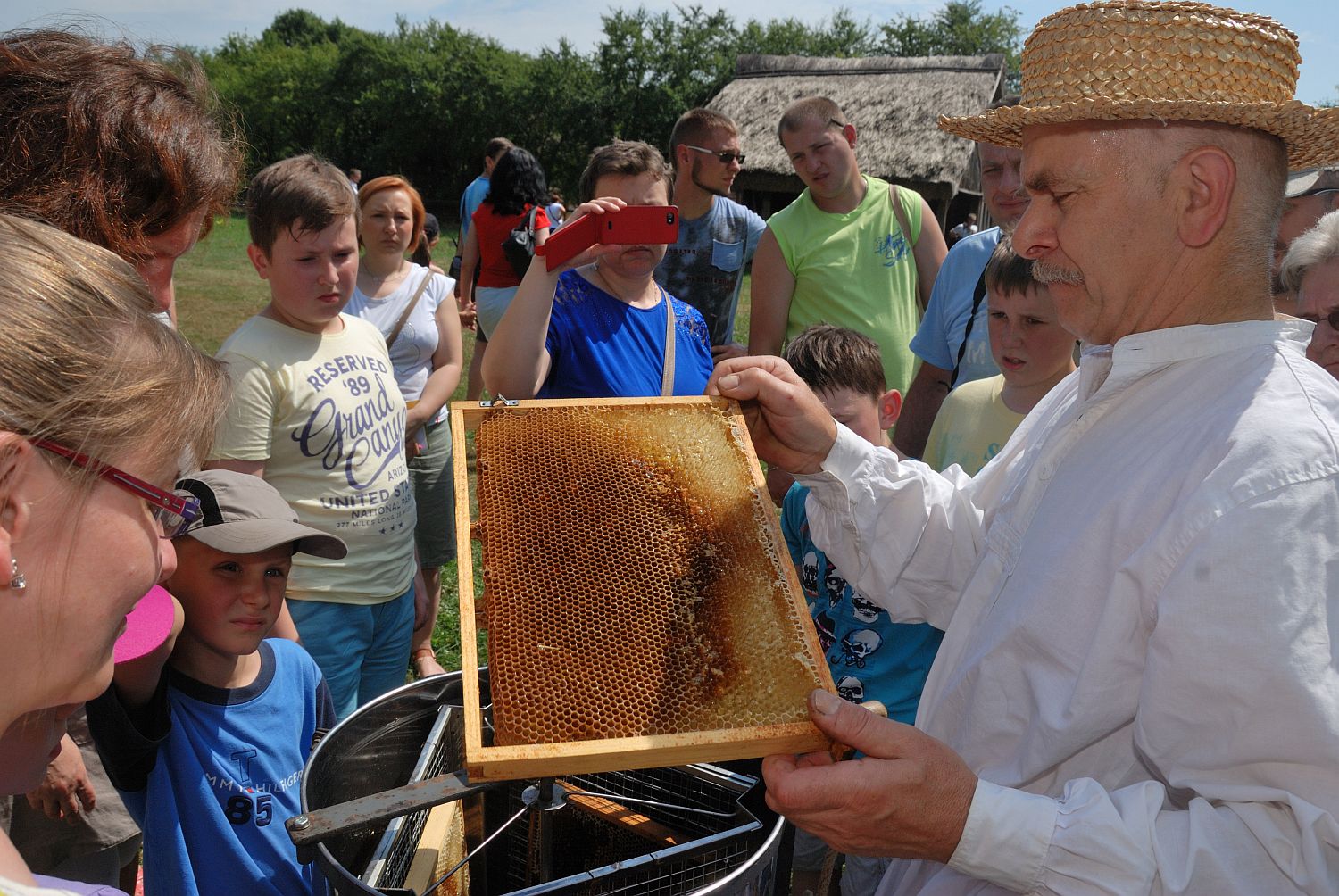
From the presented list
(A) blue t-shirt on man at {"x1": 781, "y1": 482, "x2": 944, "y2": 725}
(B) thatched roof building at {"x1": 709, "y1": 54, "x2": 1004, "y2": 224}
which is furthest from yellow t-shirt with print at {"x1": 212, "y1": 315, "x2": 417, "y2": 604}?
(B) thatched roof building at {"x1": 709, "y1": 54, "x2": 1004, "y2": 224}

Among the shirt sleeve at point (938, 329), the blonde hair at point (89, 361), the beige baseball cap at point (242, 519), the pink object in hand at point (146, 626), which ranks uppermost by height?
the blonde hair at point (89, 361)

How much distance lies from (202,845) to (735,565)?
1553 millimetres

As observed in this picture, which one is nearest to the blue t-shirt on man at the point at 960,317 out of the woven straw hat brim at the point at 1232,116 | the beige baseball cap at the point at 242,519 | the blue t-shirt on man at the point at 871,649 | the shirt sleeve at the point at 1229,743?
the blue t-shirt on man at the point at 871,649

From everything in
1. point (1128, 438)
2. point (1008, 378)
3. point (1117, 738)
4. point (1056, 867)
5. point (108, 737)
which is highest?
point (1128, 438)

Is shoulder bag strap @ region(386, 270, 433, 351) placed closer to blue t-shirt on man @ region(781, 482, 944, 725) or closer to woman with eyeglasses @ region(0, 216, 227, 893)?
blue t-shirt on man @ region(781, 482, 944, 725)

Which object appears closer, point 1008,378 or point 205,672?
point 205,672

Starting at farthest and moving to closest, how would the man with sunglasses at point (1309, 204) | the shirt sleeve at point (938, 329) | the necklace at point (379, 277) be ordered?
the necklace at point (379, 277)
the man with sunglasses at point (1309, 204)
the shirt sleeve at point (938, 329)

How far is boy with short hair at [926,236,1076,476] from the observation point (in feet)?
11.0

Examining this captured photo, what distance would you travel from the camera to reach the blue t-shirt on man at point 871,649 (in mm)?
3000

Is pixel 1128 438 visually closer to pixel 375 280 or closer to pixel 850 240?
pixel 850 240

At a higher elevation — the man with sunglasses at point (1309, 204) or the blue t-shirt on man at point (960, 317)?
the man with sunglasses at point (1309, 204)

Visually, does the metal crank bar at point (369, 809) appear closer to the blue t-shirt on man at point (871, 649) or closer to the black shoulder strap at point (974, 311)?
the blue t-shirt on man at point (871, 649)

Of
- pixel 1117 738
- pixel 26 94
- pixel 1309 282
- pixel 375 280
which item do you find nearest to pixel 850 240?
pixel 1309 282

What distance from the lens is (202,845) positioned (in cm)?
233
